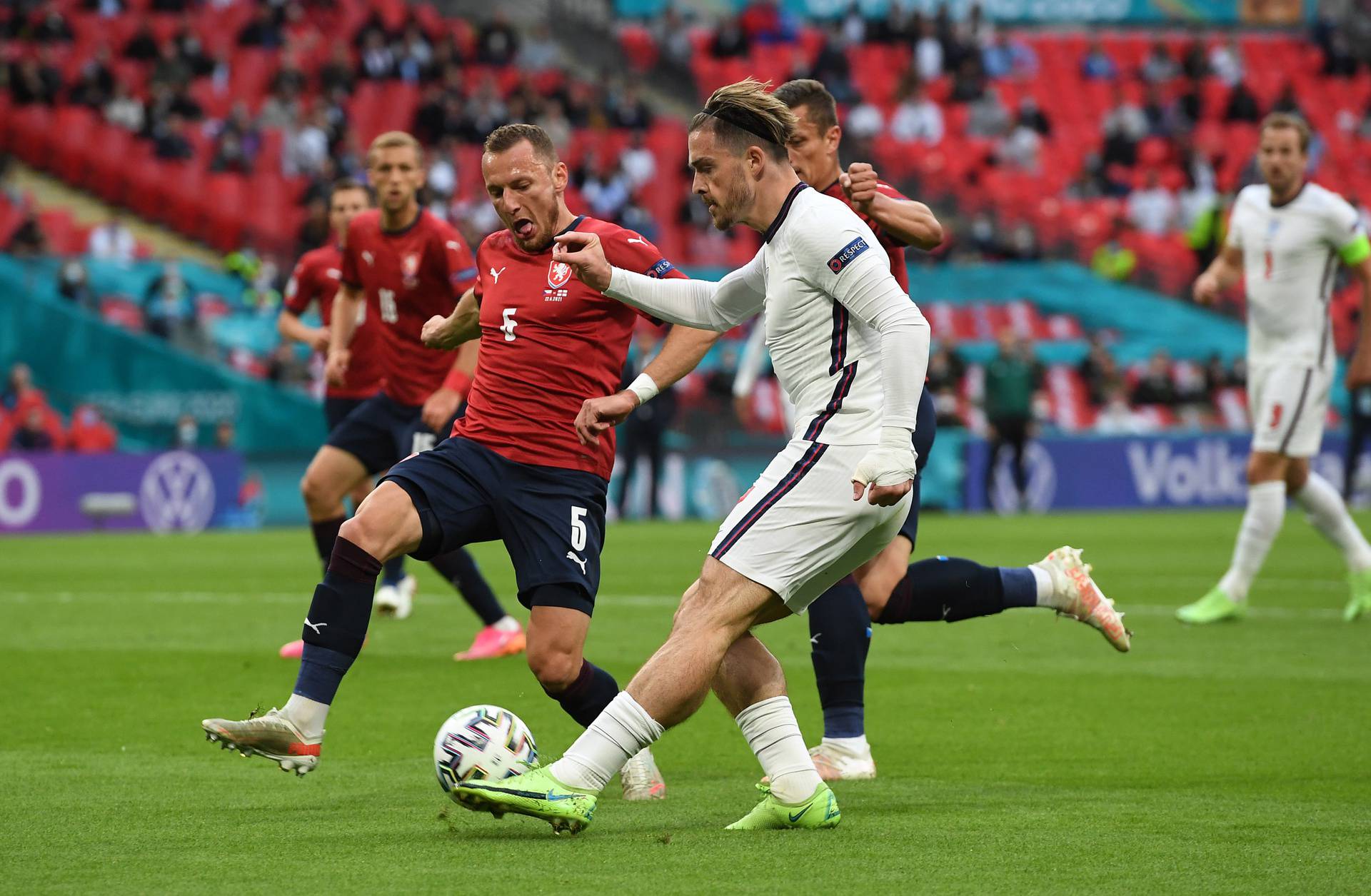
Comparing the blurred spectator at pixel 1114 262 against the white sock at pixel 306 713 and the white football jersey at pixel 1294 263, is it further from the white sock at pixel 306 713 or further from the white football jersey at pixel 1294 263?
the white sock at pixel 306 713

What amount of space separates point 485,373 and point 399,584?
561 cm

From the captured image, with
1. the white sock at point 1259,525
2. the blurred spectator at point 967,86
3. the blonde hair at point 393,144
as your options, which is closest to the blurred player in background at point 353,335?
the blonde hair at point 393,144

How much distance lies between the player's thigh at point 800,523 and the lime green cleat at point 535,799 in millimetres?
781

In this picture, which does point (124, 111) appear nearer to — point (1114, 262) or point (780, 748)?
point (1114, 262)

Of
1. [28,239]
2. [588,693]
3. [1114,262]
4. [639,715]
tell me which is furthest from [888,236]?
[1114,262]

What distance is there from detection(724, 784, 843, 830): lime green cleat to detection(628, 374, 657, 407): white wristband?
4.22 feet

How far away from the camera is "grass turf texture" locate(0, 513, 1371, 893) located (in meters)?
4.54

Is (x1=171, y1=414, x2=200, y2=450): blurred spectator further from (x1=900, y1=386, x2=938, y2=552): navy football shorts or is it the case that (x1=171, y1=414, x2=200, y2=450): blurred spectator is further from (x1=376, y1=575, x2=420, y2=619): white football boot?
(x1=900, y1=386, x2=938, y2=552): navy football shorts

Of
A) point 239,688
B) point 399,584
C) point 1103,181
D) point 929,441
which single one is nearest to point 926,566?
point 929,441

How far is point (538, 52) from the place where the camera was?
104ft

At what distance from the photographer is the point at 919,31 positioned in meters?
35.0

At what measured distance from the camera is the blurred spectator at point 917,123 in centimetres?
3269

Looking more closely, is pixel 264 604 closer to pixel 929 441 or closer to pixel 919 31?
pixel 929 441

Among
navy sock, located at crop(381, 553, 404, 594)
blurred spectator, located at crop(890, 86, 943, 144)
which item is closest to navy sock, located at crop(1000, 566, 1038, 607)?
navy sock, located at crop(381, 553, 404, 594)
